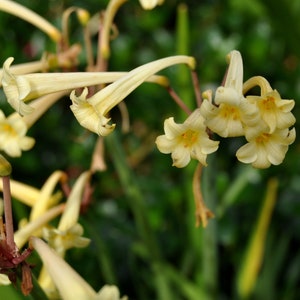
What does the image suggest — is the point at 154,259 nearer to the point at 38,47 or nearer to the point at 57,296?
the point at 57,296

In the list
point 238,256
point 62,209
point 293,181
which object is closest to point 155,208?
point 238,256

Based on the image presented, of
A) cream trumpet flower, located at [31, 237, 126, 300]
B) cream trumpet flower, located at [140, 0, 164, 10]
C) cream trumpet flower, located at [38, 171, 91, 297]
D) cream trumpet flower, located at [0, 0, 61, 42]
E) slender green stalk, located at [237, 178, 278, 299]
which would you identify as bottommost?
cream trumpet flower, located at [31, 237, 126, 300]

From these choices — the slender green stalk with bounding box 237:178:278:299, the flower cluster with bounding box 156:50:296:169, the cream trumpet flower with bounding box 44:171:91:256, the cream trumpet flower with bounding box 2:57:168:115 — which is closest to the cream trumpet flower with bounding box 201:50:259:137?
the flower cluster with bounding box 156:50:296:169

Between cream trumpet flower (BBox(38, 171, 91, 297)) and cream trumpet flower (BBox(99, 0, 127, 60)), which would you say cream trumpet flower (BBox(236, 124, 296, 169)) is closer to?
cream trumpet flower (BBox(38, 171, 91, 297))

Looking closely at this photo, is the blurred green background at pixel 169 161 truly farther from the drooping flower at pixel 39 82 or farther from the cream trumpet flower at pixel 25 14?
the drooping flower at pixel 39 82

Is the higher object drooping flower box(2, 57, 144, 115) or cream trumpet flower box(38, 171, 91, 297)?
drooping flower box(2, 57, 144, 115)

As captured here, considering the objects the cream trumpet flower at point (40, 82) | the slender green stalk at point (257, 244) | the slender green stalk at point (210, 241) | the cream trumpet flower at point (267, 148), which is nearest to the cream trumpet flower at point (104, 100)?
the cream trumpet flower at point (40, 82)

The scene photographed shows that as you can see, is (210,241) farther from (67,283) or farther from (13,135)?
(67,283)
